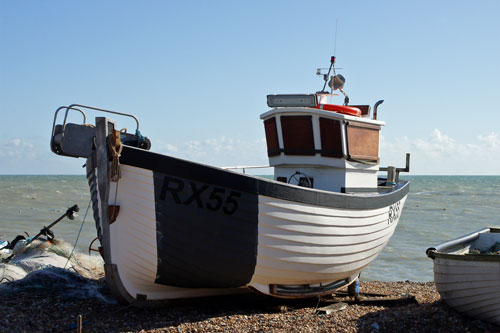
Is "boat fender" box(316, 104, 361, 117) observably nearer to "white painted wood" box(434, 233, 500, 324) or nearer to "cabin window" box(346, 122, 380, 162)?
"cabin window" box(346, 122, 380, 162)

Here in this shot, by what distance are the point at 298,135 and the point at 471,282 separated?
3655 mm

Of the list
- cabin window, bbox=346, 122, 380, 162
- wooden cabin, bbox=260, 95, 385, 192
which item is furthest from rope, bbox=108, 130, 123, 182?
cabin window, bbox=346, 122, 380, 162

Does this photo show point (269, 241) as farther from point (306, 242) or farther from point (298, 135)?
point (298, 135)

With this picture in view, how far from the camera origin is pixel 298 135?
9.02 meters

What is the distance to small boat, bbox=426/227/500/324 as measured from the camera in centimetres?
660

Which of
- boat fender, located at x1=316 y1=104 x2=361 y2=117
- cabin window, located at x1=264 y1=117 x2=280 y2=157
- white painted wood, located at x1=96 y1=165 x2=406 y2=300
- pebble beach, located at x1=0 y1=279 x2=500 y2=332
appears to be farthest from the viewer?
cabin window, located at x1=264 y1=117 x2=280 y2=157

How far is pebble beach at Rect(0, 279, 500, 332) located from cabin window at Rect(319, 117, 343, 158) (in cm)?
250

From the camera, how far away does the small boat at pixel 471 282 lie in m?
6.60

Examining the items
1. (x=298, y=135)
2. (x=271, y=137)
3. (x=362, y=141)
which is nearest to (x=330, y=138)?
(x=298, y=135)

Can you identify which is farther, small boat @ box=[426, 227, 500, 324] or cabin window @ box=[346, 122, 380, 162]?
cabin window @ box=[346, 122, 380, 162]

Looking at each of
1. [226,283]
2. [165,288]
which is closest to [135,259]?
[165,288]

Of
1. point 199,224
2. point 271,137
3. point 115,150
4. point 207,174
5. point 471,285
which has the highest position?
point 271,137

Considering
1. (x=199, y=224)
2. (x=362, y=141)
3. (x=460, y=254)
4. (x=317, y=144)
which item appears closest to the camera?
(x=199, y=224)

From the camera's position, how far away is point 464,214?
2933cm
